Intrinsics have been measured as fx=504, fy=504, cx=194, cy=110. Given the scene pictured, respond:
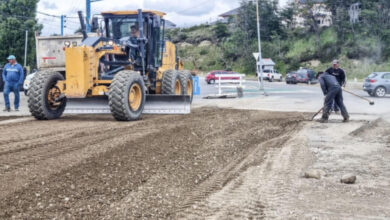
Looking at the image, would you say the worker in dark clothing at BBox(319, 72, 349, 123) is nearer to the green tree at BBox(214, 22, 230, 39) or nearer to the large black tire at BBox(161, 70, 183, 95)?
the large black tire at BBox(161, 70, 183, 95)

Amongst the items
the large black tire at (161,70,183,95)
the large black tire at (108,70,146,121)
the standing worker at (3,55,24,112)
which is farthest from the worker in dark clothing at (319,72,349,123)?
the standing worker at (3,55,24,112)

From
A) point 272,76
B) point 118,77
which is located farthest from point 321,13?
point 118,77

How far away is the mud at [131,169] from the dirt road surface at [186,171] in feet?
0.04

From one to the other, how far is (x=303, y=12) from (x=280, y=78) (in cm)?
1335

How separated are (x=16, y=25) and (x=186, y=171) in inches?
1513

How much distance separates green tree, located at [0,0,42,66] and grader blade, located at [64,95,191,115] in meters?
31.2

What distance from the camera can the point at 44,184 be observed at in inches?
228

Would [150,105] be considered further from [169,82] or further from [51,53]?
[51,53]

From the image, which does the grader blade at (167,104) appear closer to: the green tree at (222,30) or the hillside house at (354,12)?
the hillside house at (354,12)

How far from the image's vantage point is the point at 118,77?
11875 mm

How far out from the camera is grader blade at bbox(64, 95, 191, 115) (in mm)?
13125

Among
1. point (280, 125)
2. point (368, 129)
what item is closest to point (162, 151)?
point (280, 125)

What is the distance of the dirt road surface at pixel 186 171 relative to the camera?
17.1ft

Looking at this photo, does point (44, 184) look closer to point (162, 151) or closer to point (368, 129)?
point (162, 151)
